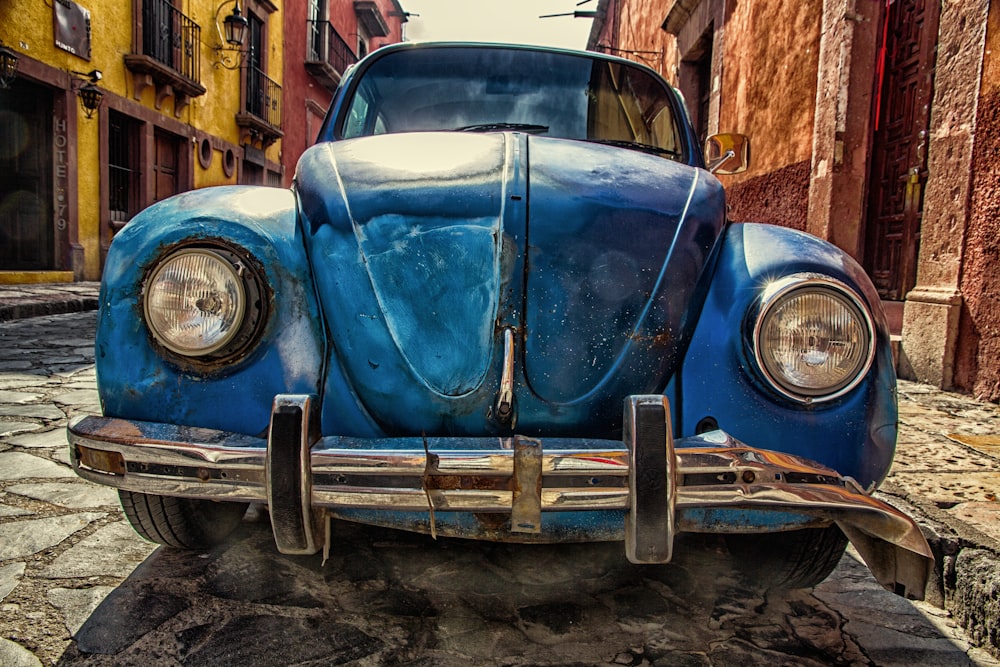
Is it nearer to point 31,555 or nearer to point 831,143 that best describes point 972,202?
point 831,143

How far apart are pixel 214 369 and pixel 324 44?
69.8 feet

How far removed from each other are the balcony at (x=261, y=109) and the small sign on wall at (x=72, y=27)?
5470mm

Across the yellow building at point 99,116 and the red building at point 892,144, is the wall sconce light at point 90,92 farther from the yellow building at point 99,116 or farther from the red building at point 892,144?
the red building at point 892,144

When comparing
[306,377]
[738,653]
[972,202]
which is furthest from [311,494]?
[972,202]

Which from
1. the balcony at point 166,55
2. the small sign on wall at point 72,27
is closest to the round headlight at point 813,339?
the small sign on wall at point 72,27

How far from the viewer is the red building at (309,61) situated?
1925 centimetres

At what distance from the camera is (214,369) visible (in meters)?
1.67

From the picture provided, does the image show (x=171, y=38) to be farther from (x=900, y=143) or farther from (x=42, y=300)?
(x=900, y=143)

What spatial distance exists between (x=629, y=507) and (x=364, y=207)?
964 mm

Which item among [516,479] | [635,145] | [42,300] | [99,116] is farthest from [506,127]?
[99,116]

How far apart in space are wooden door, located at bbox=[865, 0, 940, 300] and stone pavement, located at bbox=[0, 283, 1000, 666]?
6.12 ft

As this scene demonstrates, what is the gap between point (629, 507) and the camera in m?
1.40

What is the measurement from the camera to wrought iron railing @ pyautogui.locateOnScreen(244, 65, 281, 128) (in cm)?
1662

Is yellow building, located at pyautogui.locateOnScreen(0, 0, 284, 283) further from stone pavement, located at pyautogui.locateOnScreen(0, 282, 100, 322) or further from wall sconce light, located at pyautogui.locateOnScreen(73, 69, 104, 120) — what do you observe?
stone pavement, located at pyautogui.locateOnScreen(0, 282, 100, 322)
